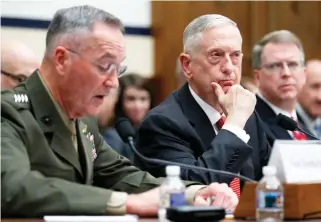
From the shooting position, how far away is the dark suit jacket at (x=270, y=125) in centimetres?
427

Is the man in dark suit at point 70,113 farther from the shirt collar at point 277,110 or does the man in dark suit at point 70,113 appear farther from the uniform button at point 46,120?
the shirt collar at point 277,110

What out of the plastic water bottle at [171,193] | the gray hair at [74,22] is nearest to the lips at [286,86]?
the gray hair at [74,22]

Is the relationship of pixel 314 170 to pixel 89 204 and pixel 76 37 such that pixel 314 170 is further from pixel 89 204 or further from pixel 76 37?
pixel 76 37

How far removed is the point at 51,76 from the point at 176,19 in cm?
484

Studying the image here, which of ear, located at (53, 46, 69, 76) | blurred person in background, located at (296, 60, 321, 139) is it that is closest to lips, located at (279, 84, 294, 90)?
blurred person in background, located at (296, 60, 321, 139)

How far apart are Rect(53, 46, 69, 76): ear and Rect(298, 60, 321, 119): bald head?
397cm

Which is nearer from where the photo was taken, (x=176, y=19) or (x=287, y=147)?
(x=287, y=147)

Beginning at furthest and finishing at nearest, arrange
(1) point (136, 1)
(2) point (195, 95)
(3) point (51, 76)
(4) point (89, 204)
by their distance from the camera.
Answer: (1) point (136, 1) → (2) point (195, 95) → (3) point (51, 76) → (4) point (89, 204)

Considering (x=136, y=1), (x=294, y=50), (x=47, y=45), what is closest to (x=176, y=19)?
(x=136, y=1)

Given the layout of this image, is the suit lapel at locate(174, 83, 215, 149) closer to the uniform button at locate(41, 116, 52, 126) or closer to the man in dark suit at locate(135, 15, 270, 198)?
the man in dark suit at locate(135, 15, 270, 198)

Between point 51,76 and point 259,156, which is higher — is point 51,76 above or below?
above

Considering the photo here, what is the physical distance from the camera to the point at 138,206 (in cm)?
251

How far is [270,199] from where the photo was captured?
7.98 ft

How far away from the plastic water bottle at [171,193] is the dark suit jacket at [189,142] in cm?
75
